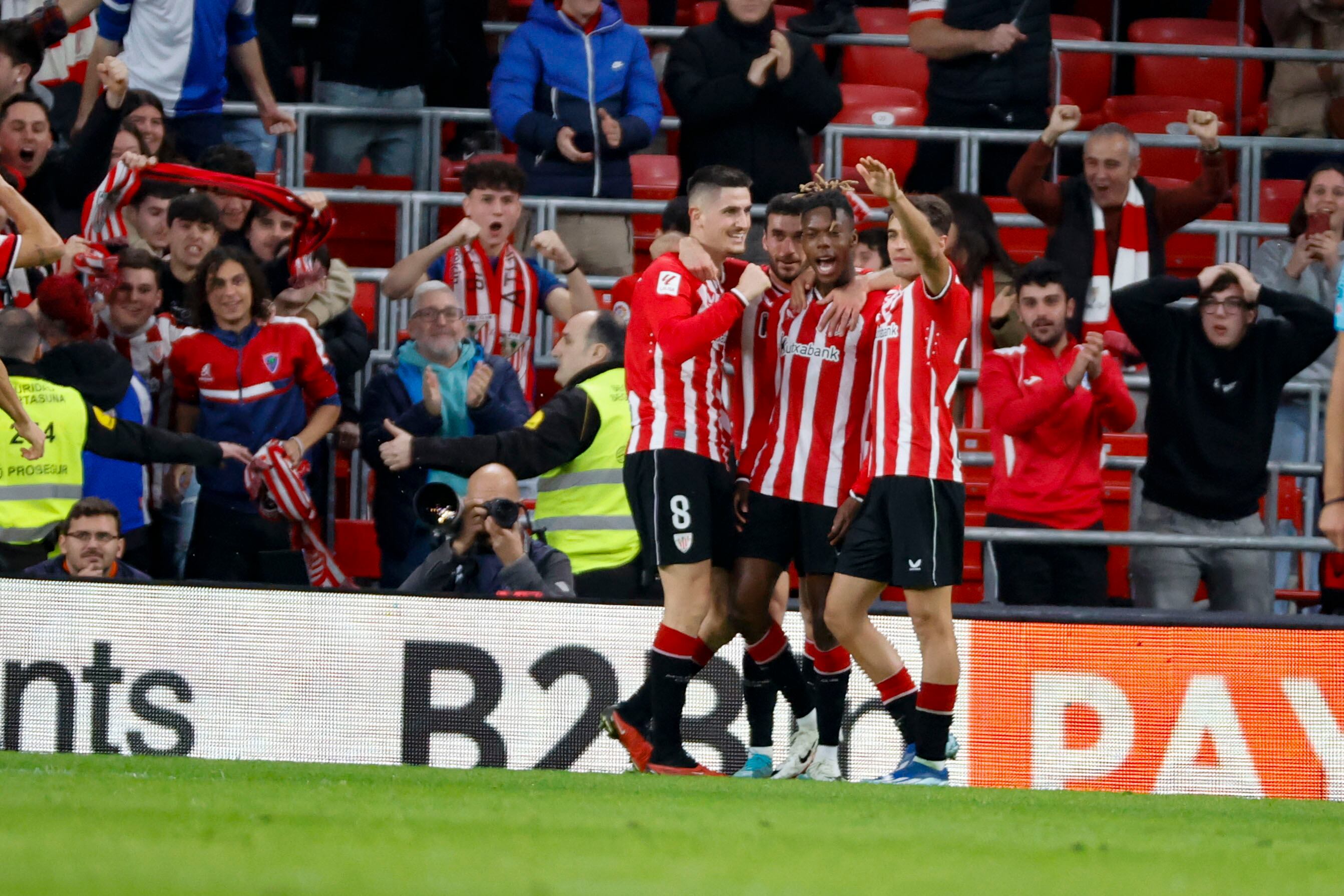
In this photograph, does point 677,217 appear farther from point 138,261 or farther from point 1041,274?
point 138,261

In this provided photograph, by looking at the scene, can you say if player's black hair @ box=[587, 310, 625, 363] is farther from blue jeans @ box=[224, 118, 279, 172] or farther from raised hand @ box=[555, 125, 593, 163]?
blue jeans @ box=[224, 118, 279, 172]

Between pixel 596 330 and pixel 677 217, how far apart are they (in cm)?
67

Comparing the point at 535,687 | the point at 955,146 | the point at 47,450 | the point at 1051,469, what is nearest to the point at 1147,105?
the point at 955,146

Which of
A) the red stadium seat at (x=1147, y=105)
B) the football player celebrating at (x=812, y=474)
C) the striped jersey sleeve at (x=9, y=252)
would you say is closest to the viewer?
the football player celebrating at (x=812, y=474)

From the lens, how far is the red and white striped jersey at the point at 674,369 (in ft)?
21.5

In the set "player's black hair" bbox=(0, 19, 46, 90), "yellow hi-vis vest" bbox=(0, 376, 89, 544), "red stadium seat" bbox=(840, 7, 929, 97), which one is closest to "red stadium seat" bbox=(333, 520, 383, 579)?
"yellow hi-vis vest" bbox=(0, 376, 89, 544)

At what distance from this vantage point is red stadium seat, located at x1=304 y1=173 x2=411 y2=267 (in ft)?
35.9

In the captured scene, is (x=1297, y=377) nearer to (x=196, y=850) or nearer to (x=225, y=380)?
(x=225, y=380)

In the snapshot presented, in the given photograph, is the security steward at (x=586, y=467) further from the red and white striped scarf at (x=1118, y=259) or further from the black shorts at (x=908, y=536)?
the red and white striped scarf at (x=1118, y=259)

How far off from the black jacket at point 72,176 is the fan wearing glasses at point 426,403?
6.03 ft

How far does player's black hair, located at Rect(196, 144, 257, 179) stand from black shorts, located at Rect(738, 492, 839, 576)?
3869mm

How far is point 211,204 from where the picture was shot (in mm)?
8953

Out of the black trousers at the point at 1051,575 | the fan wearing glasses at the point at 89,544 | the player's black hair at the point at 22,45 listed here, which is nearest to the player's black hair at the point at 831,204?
the black trousers at the point at 1051,575

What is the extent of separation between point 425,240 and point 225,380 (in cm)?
206
